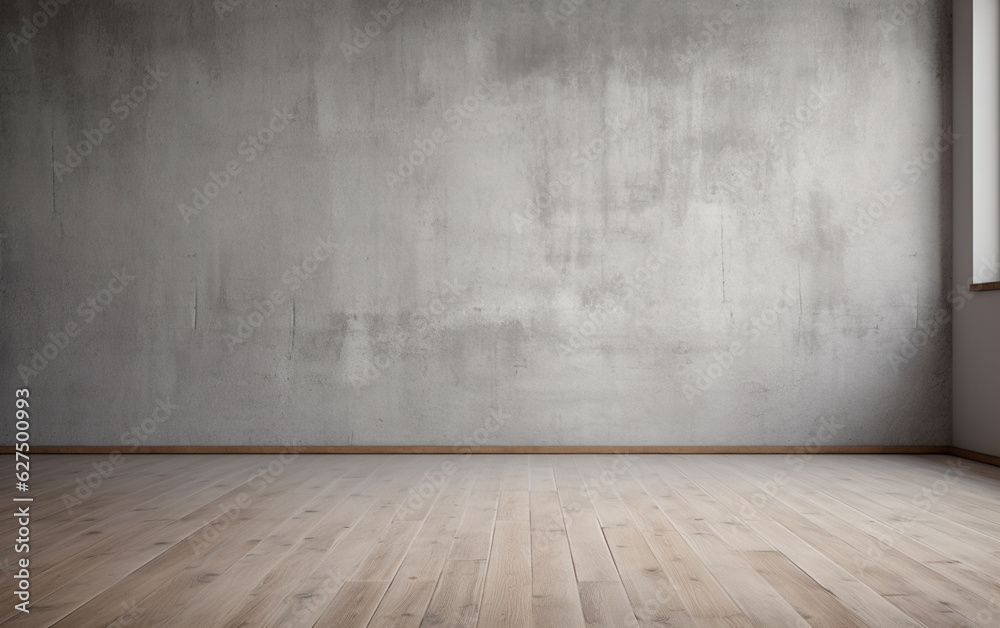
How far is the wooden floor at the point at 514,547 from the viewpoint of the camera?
171 centimetres

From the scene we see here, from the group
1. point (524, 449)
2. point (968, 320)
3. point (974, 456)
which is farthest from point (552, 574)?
point (968, 320)

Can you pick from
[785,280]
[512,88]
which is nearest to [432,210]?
[512,88]

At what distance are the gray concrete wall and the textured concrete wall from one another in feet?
0.30

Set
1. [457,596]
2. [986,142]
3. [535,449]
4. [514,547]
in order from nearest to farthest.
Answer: [457,596] → [514,547] → [986,142] → [535,449]

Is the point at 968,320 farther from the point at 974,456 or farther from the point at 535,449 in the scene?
the point at 535,449

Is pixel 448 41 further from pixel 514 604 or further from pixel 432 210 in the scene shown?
pixel 514 604

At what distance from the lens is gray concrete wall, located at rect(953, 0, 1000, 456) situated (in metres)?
3.91

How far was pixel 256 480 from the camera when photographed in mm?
3471

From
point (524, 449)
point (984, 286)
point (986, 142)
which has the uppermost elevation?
point (986, 142)

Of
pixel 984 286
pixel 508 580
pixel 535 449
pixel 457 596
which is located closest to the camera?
pixel 457 596

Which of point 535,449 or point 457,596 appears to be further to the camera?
point 535,449

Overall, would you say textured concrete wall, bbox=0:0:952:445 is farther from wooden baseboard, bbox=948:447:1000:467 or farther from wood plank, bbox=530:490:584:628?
→ wood plank, bbox=530:490:584:628

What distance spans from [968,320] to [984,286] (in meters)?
0.26

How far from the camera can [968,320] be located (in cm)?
413
